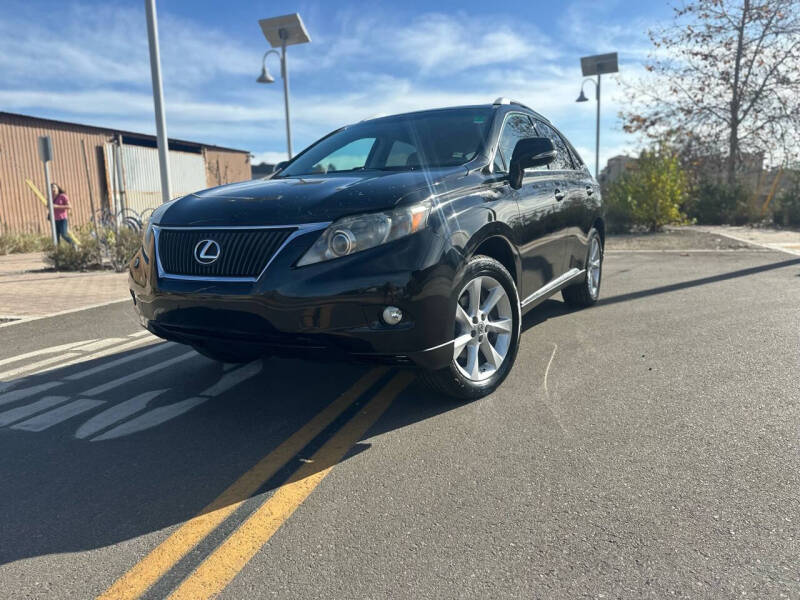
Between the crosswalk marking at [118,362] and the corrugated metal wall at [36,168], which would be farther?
the corrugated metal wall at [36,168]

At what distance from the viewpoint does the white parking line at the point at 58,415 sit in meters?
3.46

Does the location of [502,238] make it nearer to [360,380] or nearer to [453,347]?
[453,347]

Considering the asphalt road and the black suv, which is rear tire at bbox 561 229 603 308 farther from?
the black suv

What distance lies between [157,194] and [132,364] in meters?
23.2

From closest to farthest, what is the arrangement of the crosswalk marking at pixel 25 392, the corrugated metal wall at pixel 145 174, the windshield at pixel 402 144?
1. the crosswalk marking at pixel 25 392
2. the windshield at pixel 402 144
3. the corrugated metal wall at pixel 145 174

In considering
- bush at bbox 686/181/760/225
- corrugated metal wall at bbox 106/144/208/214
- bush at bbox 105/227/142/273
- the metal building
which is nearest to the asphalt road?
bush at bbox 105/227/142/273

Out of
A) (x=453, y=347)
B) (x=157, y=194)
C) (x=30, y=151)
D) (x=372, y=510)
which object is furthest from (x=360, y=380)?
(x=157, y=194)

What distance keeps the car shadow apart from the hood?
1.07 m

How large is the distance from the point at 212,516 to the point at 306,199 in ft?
5.09

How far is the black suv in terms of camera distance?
2988 millimetres

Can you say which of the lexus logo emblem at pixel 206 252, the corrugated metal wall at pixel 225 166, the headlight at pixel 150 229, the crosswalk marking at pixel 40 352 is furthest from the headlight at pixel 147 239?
the corrugated metal wall at pixel 225 166

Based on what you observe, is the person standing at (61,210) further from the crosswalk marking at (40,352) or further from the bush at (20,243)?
the crosswalk marking at (40,352)

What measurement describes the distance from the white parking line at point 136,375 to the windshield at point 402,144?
1.57 metres

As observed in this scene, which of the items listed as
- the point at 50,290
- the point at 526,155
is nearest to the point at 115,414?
the point at 526,155
